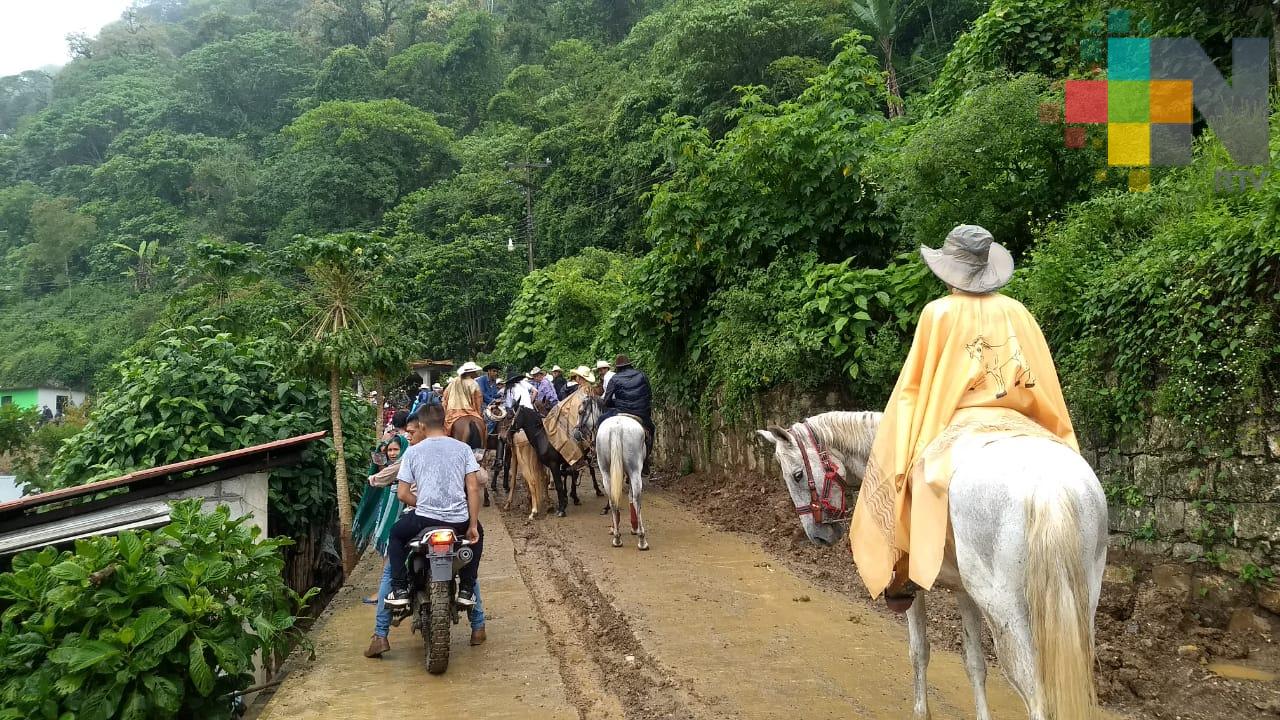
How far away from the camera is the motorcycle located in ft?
18.0

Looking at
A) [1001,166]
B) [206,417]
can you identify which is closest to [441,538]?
[206,417]

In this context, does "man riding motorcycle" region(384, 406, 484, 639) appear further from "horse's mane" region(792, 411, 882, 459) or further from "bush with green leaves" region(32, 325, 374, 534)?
"horse's mane" region(792, 411, 882, 459)

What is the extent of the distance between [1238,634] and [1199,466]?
103 centimetres

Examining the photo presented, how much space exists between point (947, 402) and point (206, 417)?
6811 mm

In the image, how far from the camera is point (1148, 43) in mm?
9312

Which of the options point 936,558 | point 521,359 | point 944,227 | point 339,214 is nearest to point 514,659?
point 936,558

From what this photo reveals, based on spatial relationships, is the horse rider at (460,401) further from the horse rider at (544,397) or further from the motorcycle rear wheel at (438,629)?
the motorcycle rear wheel at (438,629)

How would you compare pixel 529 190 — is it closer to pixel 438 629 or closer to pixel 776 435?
pixel 776 435

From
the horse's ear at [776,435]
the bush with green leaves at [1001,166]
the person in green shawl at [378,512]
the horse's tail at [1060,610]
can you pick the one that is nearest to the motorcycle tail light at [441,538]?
the person in green shawl at [378,512]

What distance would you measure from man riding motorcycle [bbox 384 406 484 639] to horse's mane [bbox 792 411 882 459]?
2445 mm

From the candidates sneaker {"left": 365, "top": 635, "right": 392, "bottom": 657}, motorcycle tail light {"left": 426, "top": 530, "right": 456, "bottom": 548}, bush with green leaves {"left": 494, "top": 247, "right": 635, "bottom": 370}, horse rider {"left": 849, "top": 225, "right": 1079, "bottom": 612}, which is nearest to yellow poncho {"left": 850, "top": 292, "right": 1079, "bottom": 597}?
horse rider {"left": 849, "top": 225, "right": 1079, "bottom": 612}

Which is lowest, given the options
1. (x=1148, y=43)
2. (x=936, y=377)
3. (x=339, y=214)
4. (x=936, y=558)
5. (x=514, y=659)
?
(x=514, y=659)

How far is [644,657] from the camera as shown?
560 cm

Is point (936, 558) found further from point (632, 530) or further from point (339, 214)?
point (339, 214)
